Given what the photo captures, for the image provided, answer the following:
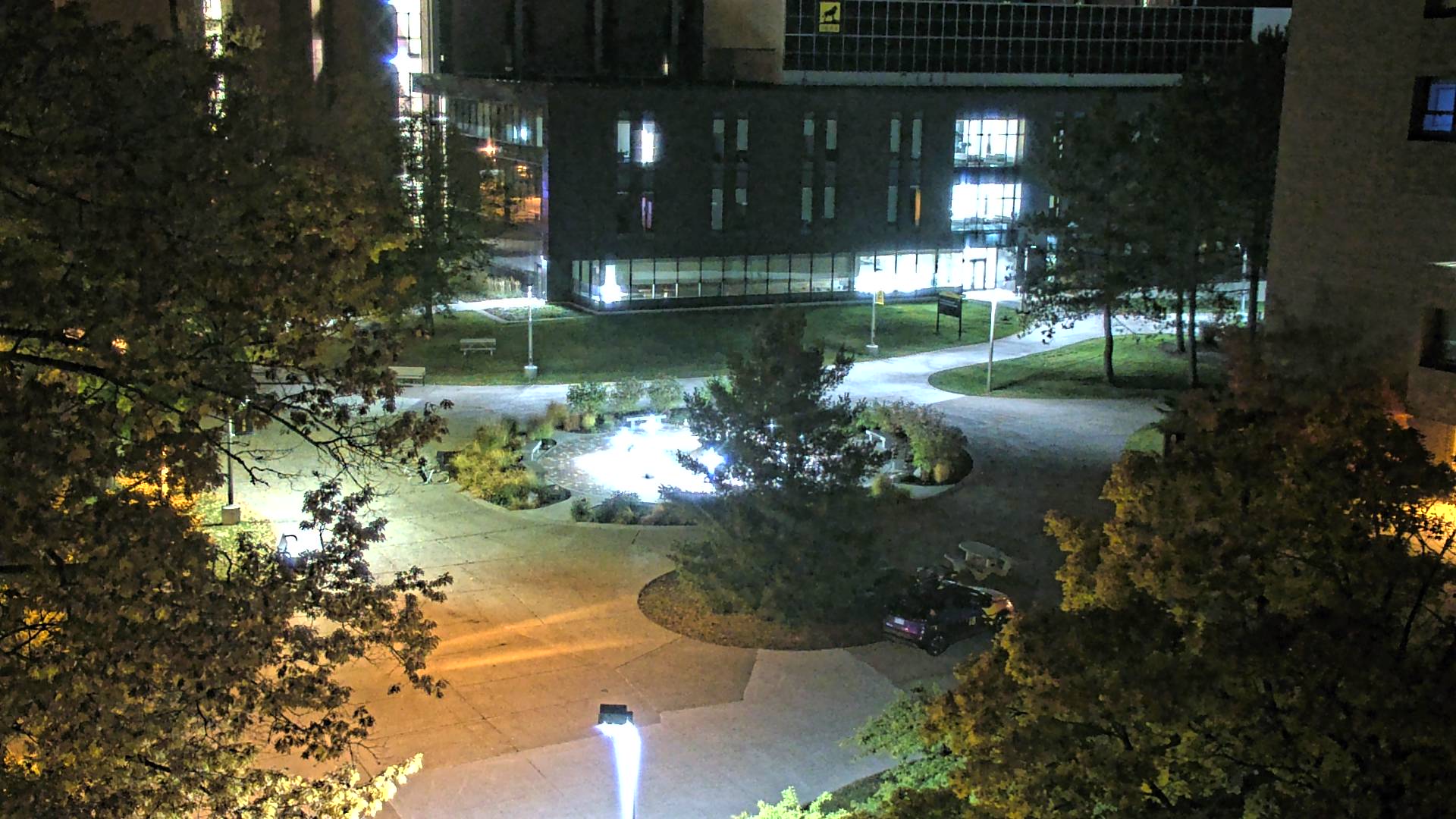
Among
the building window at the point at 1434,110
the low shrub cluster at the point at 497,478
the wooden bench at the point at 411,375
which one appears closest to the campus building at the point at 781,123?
the wooden bench at the point at 411,375

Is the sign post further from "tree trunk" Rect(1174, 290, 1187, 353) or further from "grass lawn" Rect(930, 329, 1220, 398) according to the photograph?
"tree trunk" Rect(1174, 290, 1187, 353)

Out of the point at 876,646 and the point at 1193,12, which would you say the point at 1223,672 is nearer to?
the point at 876,646

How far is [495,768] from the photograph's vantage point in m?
17.7

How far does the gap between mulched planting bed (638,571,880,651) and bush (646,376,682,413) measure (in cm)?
1386

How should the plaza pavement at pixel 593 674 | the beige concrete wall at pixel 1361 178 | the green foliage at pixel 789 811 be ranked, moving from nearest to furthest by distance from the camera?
the green foliage at pixel 789 811 → the plaza pavement at pixel 593 674 → the beige concrete wall at pixel 1361 178

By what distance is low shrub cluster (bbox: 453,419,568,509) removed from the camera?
29.0 m

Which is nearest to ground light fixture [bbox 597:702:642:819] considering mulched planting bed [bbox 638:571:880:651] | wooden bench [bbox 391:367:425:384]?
mulched planting bed [bbox 638:571:880:651]

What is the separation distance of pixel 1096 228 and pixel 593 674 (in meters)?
27.4

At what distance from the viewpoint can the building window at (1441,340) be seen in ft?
72.2

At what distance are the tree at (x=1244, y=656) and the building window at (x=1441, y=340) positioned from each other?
10.8 metres

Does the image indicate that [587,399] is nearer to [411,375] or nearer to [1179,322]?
[411,375]

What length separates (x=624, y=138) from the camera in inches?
2165

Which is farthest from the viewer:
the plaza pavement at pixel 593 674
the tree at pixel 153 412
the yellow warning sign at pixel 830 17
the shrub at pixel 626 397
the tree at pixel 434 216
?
the yellow warning sign at pixel 830 17

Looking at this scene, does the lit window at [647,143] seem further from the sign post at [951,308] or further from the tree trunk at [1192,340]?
the tree trunk at [1192,340]
